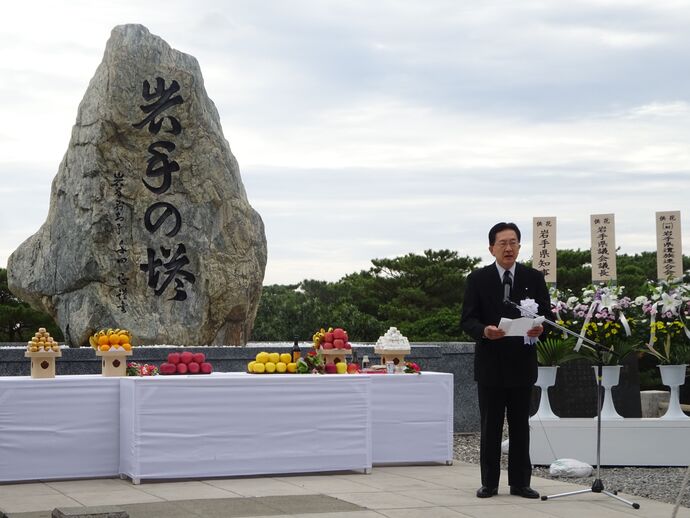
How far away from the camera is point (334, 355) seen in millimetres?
9586

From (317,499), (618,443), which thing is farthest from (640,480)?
(317,499)

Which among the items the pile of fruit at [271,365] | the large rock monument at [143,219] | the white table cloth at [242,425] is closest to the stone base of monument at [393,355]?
the white table cloth at [242,425]

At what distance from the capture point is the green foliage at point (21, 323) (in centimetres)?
2336

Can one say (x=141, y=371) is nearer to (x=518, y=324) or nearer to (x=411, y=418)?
(x=411, y=418)

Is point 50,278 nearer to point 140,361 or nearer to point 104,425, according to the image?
point 140,361

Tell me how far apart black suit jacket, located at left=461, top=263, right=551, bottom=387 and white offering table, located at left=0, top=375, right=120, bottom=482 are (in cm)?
302

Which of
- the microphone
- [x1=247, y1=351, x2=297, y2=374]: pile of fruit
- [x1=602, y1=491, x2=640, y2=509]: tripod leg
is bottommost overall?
[x1=602, y1=491, x2=640, y2=509]: tripod leg

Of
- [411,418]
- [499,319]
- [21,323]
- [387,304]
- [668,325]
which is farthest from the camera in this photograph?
[387,304]

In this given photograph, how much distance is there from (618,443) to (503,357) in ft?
10.3

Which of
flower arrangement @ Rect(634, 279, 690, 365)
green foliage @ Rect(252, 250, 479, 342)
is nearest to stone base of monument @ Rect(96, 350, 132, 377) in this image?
flower arrangement @ Rect(634, 279, 690, 365)

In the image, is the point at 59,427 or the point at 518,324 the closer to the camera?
the point at 518,324

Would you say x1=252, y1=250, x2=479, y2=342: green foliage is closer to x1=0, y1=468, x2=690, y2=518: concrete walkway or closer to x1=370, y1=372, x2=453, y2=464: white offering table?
x1=370, y1=372, x2=453, y2=464: white offering table

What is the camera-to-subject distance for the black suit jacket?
7801 millimetres

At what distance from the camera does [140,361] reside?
12305 mm
